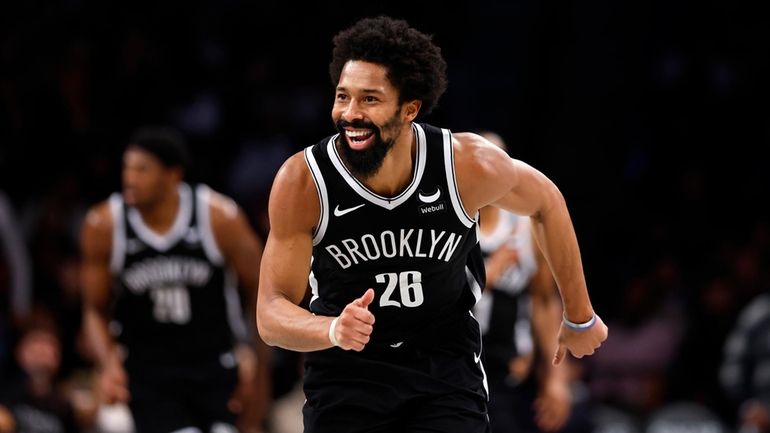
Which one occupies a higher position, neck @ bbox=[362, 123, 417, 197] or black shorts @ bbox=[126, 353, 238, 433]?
neck @ bbox=[362, 123, 417, 197]

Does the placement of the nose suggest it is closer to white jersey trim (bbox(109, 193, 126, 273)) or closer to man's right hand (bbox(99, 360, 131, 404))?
white jersey trim (bbox(109, 193, 126, 273))

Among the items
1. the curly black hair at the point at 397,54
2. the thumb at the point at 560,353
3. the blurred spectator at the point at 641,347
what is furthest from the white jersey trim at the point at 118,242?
the blurred spectator at the point at 641,347

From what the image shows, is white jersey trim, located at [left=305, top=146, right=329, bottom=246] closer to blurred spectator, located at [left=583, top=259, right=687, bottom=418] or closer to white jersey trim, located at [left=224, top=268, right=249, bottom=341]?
white jersey trim, located at [left=224, top=268, right=249, bottom=341]

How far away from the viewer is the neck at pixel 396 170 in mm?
4723

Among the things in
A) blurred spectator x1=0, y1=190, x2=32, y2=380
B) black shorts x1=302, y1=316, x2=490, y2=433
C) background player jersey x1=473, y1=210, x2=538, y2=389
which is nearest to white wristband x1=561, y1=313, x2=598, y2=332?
black shorts x1=302, y1=316, x2=490, y2=433

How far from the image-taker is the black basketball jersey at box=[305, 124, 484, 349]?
468 centimetres

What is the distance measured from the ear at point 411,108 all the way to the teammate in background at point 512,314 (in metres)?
2.47

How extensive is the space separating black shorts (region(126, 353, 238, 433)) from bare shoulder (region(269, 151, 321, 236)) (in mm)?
2361

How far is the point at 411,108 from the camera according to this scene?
475cm

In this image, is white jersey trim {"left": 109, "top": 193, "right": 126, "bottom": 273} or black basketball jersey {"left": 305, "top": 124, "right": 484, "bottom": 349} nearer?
black basketball jersey {"left": 305, "top": 124, "right": 484, "bottom": 349}

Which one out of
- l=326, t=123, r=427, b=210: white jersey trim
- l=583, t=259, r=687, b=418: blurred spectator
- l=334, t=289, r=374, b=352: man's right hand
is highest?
l=326, t=123, r=427, b=210: white jersey trim

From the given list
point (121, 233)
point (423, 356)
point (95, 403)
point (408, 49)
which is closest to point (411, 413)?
point (423, 356)

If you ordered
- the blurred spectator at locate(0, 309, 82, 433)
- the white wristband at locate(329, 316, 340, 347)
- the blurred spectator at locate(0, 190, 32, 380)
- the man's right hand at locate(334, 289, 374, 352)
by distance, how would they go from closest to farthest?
the man's right hand at locate(334, 289, 374, 352) → the white wristband at locate(329, 316, 340, 347) → the blurred spectator at locate(0, 309, 82, 433) → the blurred spectator at locate(0, 190, 32, 380)

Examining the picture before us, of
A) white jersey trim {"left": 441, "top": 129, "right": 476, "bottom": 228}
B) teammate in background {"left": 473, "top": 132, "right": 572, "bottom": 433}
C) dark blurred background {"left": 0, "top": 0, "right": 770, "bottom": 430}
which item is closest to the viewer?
white jersey trim {"left": 441, "top": 129, "right": 476, "bottom": 228}
